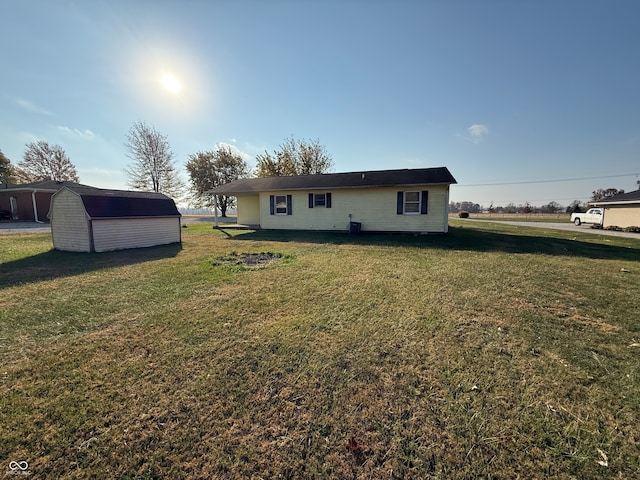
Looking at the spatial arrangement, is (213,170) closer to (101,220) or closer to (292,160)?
(292,160)

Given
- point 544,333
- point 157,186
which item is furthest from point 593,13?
point 157,186

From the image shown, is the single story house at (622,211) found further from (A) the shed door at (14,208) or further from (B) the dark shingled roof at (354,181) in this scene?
(A) the shed door at (14,208)

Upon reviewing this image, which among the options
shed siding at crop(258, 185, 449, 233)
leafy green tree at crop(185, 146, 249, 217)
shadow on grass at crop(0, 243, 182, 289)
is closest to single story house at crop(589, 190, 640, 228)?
shed siding at crop(258, 185, 449, 233)

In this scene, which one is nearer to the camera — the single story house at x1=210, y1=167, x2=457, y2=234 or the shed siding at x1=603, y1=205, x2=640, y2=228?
the single story house at x1=210, y1=167, x2=457, y2=234

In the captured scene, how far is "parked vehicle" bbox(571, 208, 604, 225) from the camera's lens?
21.3 meters

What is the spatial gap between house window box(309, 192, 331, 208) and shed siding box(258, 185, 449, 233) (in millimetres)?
211

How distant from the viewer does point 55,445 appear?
1.73 metres

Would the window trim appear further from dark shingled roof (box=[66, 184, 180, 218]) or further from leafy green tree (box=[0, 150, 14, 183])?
leafy green tree (box=[0, 150, 14, 183])

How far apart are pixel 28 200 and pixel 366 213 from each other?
27.9 metres

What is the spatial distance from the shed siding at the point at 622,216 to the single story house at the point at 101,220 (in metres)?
29.6

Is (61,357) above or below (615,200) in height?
below

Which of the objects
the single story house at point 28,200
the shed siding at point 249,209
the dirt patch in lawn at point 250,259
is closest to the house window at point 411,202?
the dirt patch in lawn at point 250,259

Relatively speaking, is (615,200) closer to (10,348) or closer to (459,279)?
(459,279)

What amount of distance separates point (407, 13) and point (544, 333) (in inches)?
440
